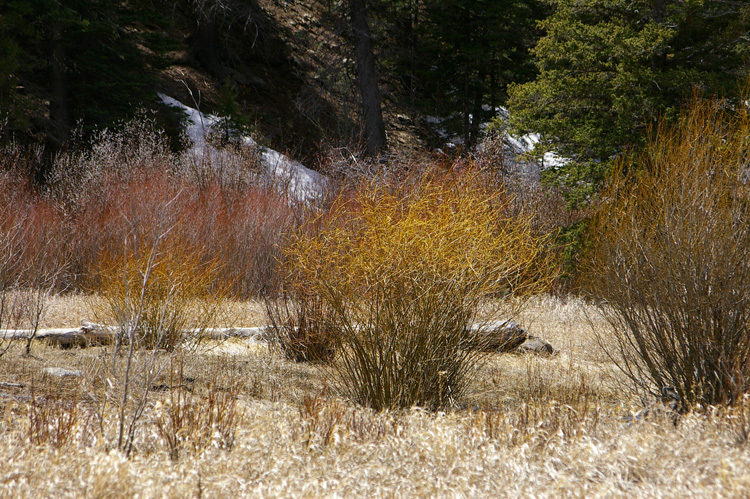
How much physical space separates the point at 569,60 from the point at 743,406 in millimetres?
9536

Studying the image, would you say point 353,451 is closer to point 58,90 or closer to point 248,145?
point 248,145

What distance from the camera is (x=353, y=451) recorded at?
386cm

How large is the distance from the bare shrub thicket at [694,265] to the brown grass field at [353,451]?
40 cm

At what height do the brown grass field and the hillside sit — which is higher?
the hillside

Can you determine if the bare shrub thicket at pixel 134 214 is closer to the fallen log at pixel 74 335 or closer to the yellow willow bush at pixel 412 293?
the fallen log at pixel 74 335

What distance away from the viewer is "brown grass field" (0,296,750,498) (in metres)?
3.12

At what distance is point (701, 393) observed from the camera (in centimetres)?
464

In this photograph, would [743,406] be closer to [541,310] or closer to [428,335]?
[428,335]

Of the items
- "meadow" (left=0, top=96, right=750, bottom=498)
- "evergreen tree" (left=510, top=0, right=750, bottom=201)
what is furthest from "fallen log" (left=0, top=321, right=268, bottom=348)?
"evergreen tree" (left=510, top=0, right=750, bottom=201)

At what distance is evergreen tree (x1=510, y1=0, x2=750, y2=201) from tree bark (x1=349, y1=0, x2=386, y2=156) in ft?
22.7

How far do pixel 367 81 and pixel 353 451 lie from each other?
16.0 metres

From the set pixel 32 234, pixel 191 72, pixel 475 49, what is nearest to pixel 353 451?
pixel 32 234

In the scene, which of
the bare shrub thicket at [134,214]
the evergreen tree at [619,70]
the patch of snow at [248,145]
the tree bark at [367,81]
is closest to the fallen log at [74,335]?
the bare shrub thicket at [134,214]

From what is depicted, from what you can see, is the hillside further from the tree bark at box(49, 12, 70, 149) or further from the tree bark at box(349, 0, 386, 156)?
the tree bark at box(349, 0, 386, 156)
